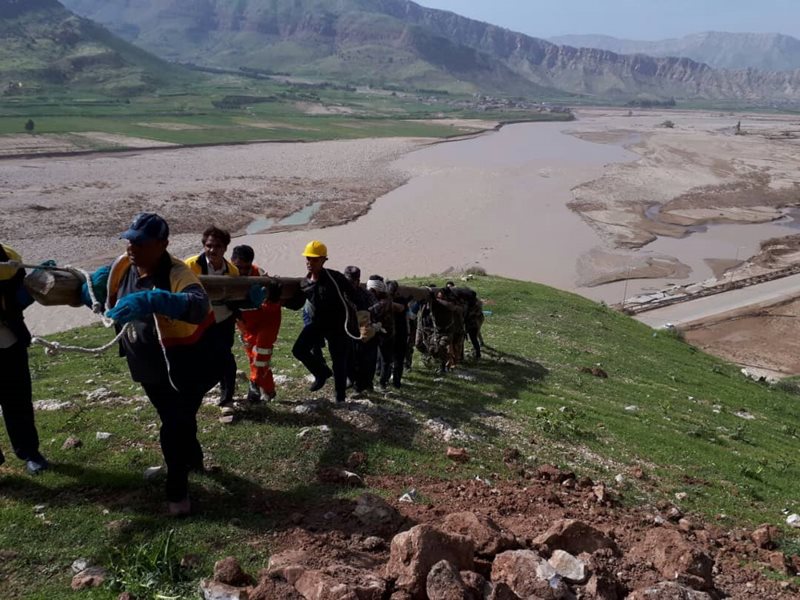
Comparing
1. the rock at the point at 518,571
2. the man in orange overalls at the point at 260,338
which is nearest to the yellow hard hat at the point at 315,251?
the man in orange overalls at the point at 260,338

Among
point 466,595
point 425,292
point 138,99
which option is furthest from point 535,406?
point 138,99

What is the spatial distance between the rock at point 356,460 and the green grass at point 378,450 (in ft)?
0.43

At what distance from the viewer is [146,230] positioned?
16.1ft

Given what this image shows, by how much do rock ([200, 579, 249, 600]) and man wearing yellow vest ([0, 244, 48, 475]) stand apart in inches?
108

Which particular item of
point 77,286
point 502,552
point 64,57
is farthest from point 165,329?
point 64,57

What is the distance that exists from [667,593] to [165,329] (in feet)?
14.1

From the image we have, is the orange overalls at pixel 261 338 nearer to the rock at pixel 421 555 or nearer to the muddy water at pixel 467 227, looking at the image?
the rock at pixel 421 555

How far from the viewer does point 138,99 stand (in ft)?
434

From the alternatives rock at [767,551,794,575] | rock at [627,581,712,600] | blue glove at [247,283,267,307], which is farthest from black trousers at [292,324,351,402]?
rock at [767,551,794,575]

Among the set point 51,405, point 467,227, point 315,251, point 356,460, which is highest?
point 315,251

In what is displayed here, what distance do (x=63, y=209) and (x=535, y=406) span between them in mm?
45493

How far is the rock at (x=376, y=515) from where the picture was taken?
5520 millimetres

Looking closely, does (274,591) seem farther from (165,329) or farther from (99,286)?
(99,286)

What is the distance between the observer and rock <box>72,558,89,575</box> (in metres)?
4.71
